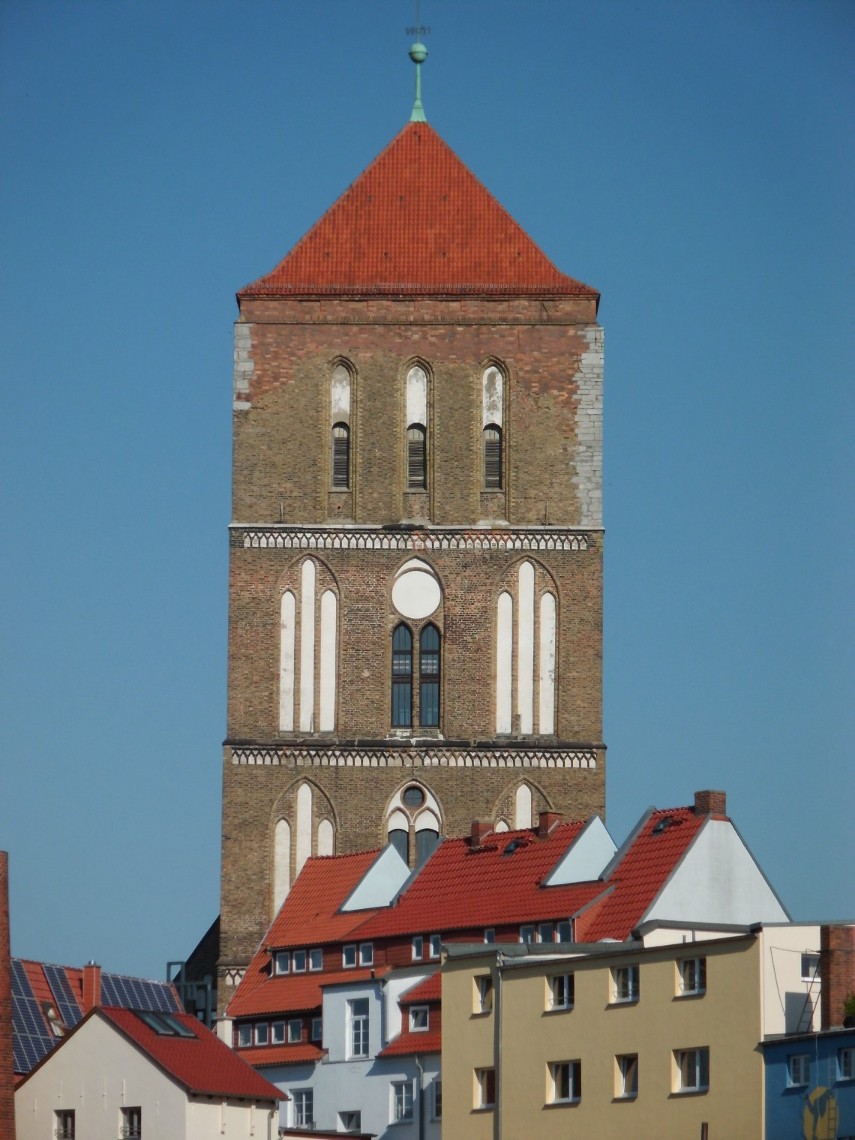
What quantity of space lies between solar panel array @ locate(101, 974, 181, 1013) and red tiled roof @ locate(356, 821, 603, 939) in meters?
5.86

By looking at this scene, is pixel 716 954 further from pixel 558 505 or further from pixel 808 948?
pixel 558 505

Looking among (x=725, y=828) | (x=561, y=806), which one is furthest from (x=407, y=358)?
(x=725, y=828)

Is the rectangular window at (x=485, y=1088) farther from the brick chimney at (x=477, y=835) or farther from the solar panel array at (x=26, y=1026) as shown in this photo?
the brick chimney at (x=477, y=835)

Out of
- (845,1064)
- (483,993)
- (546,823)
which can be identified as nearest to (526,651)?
(546,823)

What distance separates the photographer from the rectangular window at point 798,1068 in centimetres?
4409

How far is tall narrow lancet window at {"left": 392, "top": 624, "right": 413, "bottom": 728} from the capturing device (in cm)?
6094

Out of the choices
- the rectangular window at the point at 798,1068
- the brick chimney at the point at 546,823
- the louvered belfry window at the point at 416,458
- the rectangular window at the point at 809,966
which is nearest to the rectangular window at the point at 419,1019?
the brick chimney at the point at 546,823

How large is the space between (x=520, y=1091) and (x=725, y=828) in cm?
679

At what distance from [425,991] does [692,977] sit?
7.35 metres

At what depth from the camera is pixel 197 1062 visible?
49.6 m

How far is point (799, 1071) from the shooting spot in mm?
44250

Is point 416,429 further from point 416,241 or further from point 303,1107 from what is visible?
point 303,1107

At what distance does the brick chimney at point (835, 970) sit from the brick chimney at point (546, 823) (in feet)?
34.0

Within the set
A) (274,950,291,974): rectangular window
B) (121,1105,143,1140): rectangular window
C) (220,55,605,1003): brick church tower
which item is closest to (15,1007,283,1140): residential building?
(121,1105,143,1140): rectangular window
